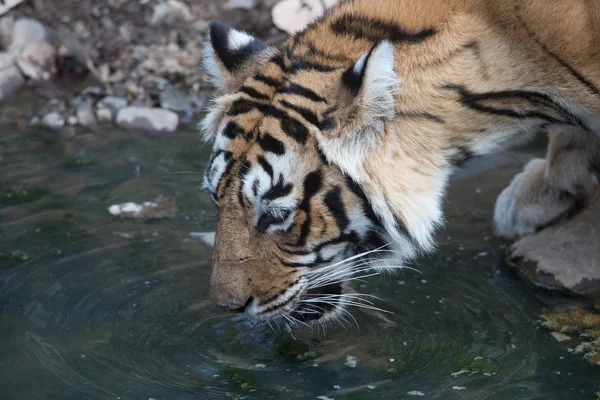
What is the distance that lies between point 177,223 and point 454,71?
5.62 ft

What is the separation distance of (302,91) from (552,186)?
1436mm

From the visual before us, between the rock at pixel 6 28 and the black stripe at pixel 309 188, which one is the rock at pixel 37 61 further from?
the black stripe at pixel 309 188

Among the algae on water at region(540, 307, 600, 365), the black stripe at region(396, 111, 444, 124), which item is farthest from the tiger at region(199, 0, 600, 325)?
the algae on water at region(540, 307, 600, 365)

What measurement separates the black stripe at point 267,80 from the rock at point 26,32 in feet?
11.7

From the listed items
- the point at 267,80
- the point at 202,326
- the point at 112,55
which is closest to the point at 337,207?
the point at 267,80

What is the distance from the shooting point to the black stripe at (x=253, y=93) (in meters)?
2.70

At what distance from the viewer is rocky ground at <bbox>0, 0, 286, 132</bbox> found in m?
5.36

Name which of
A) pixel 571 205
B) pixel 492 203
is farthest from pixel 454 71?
pixel 492 203

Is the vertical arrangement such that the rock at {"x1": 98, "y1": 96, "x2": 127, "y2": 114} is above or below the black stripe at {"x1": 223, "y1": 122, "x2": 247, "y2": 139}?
below

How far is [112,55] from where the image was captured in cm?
586

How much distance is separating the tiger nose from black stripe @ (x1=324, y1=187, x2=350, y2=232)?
344mm

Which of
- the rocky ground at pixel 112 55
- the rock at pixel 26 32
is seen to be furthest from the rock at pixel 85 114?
the rock at pixel 26 32

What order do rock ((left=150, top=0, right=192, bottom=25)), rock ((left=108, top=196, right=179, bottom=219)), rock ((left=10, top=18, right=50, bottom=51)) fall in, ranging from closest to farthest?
rock ((left=108, top=196, right=179, bottom=219)) < rock ((left=10, top=18, right=50, bottom=51)) < rock ((left=150, top=0, right=192, bottom=25))

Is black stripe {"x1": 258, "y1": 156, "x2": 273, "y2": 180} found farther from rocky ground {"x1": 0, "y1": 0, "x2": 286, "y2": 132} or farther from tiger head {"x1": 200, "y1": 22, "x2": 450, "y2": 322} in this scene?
rocky ground {"x1": 0, "y1": 0, "x2": 286, "y2": 132}
